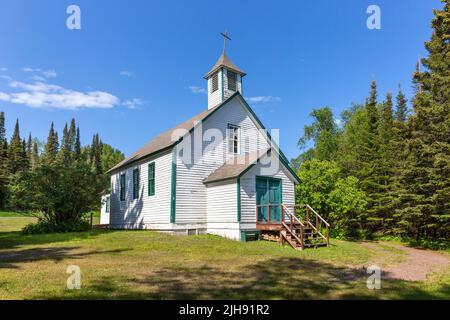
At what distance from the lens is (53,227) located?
19.1 metres

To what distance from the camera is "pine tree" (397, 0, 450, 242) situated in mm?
18266

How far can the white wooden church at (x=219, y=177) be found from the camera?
1650 cm

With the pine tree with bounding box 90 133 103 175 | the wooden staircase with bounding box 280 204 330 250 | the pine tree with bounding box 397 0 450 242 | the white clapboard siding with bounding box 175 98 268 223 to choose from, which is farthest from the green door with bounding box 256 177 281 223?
the pine tree with bounding box 90 133 103 175

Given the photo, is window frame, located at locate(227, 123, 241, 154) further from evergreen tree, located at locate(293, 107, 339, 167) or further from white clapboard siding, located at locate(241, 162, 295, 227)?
evergreen tree, located at locate(293, 107, 339, 167)

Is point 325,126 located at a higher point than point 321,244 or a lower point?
higher

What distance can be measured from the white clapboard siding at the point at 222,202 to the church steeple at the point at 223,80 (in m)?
5.93

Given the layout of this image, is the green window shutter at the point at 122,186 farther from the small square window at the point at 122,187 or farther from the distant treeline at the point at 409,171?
the distant treeline at the point at 409,171

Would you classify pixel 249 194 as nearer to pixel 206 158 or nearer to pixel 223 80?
pixel 206 158

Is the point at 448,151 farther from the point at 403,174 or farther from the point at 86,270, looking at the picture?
the point at 86,270

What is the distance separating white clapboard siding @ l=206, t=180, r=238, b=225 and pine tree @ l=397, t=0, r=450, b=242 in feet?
34.9

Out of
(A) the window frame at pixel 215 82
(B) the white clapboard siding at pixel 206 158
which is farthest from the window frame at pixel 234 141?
(A) the window frame at pixel 215 82

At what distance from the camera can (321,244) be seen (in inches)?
583
